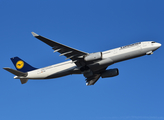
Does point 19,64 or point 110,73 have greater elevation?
point 19,64

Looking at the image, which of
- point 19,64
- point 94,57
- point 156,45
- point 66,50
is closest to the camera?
point 94,57

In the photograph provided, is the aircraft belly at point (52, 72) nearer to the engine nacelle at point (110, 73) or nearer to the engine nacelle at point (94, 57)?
the engine nacelle at point (94, 57)

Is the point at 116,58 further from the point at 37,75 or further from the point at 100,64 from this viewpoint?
the point at 37,75

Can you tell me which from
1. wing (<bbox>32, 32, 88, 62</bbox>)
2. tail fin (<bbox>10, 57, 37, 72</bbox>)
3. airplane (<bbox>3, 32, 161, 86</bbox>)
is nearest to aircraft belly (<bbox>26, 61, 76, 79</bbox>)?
airplane (<bbox>3, 32, 161, 86</bbox>)

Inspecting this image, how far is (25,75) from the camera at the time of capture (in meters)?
41.5

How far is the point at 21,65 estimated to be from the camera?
43375 millimetres

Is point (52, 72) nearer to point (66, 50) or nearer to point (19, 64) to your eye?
point (66, 50)

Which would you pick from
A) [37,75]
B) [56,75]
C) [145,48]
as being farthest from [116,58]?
[37,75]

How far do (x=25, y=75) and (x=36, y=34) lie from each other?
12.3 metres

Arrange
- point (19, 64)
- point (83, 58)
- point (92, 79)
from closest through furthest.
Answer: point (83, 58), point (19, 64), point (92, 79)

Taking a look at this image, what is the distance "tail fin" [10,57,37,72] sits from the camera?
42812mm

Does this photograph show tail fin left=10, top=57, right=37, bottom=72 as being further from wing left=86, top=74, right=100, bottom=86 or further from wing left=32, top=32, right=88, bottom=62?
wing left=86, top=74, right=100, bottom=86

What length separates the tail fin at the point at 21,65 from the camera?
140 feet

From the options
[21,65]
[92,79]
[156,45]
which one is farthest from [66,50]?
[156,45]
